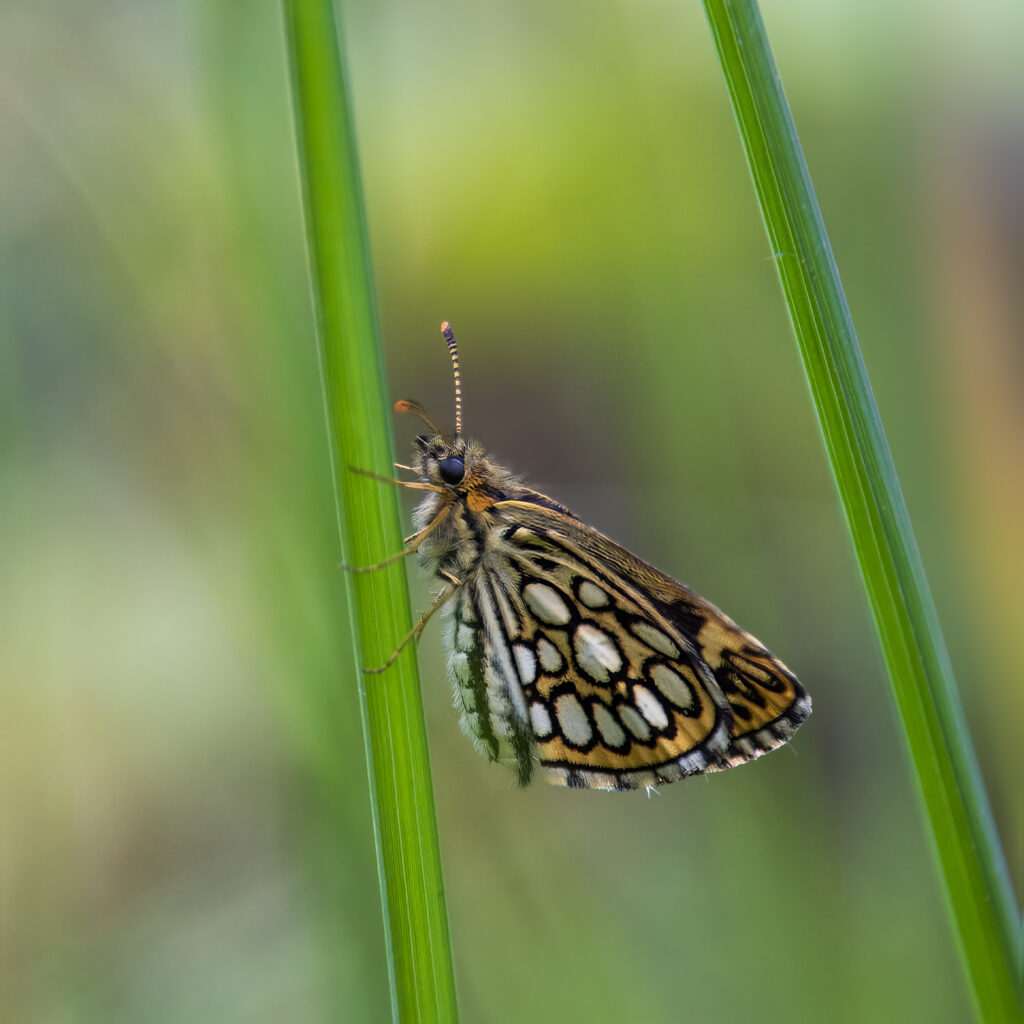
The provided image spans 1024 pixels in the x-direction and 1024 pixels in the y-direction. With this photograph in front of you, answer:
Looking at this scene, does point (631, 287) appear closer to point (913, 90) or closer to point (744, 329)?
point (744, 329)

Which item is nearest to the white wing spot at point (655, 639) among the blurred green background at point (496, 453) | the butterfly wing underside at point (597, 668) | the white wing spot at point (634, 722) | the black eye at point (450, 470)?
the butterfly wing underside at point (597, 668)

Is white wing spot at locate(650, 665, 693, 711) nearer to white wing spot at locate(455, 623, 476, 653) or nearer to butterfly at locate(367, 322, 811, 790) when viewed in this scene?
butterfly at locate(367, 322, 811, 790)

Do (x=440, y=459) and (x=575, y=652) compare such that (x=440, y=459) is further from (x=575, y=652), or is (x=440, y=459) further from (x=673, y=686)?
(x=673, y=686)

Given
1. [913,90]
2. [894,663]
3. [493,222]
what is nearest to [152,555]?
[493,222]

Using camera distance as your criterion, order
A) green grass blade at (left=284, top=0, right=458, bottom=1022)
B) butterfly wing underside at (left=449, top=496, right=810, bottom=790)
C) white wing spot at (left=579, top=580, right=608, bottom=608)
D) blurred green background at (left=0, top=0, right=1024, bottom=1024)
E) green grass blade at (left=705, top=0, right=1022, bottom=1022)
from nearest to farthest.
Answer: green grass blade at (left=705, top=0, right=1022, bottom=1022) → green grass blade at (left=284, top=0, right=458, bottom=1022) → butterfly wing underside at (left=449, top=496, right=810, bottom=790) → white wing spot at (left=579, top=580, right=608, bottom=608) → blurred green background at (left=0, top=0, right=1024, bottom=1024)

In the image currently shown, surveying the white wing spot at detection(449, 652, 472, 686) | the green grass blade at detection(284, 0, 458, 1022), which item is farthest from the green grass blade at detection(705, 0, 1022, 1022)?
the white wing spot at detection(449, 652, 472, 686)

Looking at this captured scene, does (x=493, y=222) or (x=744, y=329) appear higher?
(x=493, y=222)
